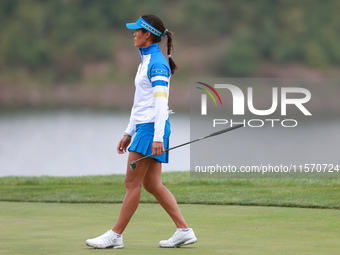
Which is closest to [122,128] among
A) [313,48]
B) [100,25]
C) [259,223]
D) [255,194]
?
[100,25]

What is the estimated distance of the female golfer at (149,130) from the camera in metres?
4.55

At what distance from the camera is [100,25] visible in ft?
71.6

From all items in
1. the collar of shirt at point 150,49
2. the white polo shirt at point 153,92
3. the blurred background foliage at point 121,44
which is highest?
the blurred background foliage at point 121,44

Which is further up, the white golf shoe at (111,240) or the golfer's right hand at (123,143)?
the golfer's right hand at (123,143)

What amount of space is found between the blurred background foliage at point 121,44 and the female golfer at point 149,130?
15611mm

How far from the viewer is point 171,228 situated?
581 cm

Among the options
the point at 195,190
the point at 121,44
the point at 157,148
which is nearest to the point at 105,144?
the point at 121,44

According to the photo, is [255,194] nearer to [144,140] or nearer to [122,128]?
[144,140]

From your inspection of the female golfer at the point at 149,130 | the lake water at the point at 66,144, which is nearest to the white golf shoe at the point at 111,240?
the female golfer at the point at 149,130

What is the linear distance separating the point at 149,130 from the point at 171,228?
1.39m

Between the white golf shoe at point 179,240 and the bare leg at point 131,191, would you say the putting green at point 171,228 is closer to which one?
the white golf shoe at point 179,240

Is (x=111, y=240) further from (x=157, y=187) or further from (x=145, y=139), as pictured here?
(x=145, y=139)

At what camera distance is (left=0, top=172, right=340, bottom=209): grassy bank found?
8.01m

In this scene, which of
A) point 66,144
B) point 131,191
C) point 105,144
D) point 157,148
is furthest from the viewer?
point 66,144
